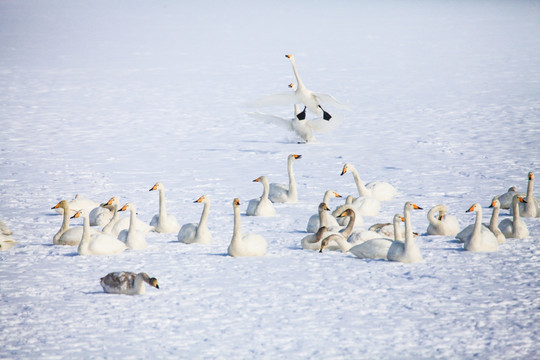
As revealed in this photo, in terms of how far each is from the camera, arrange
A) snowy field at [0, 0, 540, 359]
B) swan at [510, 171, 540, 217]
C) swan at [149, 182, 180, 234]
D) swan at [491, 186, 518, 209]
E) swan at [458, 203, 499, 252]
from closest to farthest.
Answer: snowy field at [0, 0, 540, 359] → swan at [458, 203, 499, 252] → swan at [149, 182, 180, 234] → swan at [510, 171, 540, 217] → swan at [491, 186, 518, 209]

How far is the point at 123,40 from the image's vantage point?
35.2 m

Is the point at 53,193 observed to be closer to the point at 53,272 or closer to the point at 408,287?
the point at 53,272

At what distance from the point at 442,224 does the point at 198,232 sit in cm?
240

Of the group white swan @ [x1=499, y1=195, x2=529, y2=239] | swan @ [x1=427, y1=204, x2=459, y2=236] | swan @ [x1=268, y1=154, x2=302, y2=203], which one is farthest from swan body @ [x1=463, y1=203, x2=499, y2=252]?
swan @ [x1=268, y1=154, x2=302, y2=203]

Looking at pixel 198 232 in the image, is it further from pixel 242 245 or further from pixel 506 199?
pixel 506 199

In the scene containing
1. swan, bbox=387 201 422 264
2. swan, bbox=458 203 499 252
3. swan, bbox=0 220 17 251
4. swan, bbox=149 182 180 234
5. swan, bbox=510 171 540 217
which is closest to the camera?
swan, bbox=387 201 422 264

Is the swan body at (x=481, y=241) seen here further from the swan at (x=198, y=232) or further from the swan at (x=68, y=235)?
the swan at (x=68, y=235)

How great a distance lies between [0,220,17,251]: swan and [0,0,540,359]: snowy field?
0.12m

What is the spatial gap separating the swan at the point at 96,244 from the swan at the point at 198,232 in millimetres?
630

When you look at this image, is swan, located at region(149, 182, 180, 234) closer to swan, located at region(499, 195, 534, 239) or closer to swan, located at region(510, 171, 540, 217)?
swan, located at region(499, 195, 534, 239)

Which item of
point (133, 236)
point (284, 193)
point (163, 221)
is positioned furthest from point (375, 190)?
point (133, 236)

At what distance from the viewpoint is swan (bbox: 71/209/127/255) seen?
26.2 ft

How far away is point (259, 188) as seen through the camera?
36.4 feet

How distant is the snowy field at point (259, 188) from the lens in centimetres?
614
